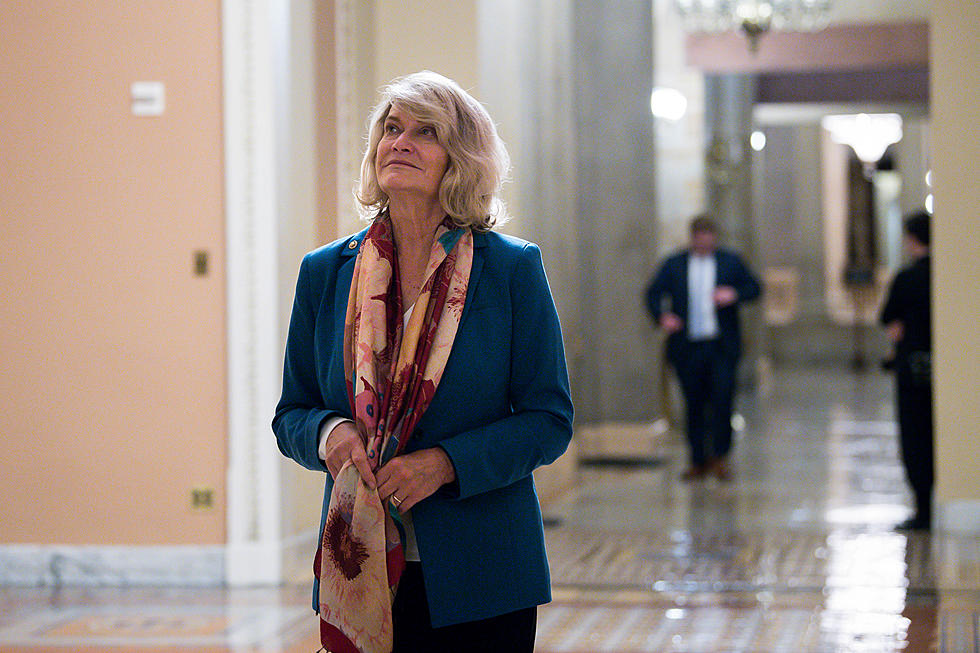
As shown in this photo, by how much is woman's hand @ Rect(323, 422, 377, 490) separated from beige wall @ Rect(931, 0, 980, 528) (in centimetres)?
521

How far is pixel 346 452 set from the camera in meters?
2.21

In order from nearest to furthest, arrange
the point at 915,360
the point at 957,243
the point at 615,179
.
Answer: the point at 957,243
the point at 915,360
the point at 615,179

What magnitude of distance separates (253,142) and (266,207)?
29 cm

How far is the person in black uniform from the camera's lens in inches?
Answer: 278

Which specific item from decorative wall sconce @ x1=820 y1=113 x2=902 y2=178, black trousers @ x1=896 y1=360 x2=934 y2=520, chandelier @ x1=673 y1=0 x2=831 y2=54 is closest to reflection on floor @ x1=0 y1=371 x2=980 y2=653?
black trousers @ x1=896 y1=360 x2=934 y2=520

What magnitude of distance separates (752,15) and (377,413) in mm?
9958

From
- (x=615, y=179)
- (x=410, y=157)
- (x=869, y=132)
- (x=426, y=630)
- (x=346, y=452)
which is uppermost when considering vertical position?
(x=869, y=132)

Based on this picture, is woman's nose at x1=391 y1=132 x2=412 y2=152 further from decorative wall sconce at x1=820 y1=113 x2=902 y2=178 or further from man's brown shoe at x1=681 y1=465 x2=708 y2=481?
decorative wall sconce at x1=820 y1=113 x2=902 y2=178

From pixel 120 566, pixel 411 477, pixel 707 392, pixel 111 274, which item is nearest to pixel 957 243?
pixel 707 392

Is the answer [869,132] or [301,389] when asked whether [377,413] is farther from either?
[869,132]

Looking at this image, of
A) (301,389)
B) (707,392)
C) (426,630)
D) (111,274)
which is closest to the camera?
(426,630)

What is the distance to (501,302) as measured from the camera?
2.30 m

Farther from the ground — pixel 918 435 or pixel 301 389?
pixel 301 389

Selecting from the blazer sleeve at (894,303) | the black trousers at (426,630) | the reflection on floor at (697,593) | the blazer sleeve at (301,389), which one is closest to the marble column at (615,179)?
the reflection on floor at (697,593)
